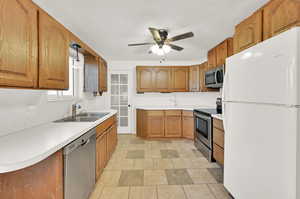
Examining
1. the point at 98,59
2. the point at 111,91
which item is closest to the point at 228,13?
the point at 98,59

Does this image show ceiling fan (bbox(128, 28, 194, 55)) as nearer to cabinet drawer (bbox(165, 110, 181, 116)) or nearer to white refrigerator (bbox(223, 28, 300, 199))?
white refrigerator (bbox(223, 28, 300, 199))

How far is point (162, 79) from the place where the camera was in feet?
16.8

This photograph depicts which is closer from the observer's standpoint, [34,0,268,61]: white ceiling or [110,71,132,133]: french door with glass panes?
[34,0,268,61]: white ceiling

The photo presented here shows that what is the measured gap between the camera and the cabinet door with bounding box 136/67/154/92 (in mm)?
5102

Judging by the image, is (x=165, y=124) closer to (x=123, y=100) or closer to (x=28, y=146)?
(x=123, y=100)

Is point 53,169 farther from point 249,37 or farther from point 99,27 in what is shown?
point 249,37

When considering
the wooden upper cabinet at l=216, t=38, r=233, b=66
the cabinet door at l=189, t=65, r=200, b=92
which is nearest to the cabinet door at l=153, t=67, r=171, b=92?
the cabinet door at l=189, t=65, r=200, b=92

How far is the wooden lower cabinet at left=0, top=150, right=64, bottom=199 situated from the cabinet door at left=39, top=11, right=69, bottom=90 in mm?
693

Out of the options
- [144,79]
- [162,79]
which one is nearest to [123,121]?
[144,79]

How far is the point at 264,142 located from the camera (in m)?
1.39

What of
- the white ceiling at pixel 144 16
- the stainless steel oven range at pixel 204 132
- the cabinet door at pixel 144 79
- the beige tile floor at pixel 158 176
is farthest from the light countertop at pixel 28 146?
the cabinet door at pixel 144 79

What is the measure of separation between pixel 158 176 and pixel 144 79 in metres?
3.08

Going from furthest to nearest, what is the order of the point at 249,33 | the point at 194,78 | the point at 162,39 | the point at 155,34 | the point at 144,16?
the point at 194,78, the point at 162,39, the point at 155,34, the point at 144,16, the point at 249,33

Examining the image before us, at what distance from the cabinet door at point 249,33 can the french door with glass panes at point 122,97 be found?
3.65m
